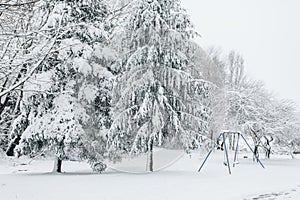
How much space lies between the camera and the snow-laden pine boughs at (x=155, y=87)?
16.4 metres

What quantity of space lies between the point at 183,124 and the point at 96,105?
404 centimetres

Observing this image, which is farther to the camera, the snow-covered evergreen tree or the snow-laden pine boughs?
the snow-laden pine boughs

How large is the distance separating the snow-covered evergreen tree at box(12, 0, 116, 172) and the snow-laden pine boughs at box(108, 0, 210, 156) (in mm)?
792

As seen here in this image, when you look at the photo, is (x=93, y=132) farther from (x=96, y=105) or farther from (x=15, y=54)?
(x=15, y=54)

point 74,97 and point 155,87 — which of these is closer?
point 74,97

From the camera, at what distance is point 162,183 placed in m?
12.8

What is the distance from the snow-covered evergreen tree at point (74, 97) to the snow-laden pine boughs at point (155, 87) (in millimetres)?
792

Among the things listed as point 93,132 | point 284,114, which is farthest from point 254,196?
point 284,114

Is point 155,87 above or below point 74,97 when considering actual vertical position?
above

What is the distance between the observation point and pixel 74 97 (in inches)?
629

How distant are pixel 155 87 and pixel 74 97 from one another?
3.49 metres

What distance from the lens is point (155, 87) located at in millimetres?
16781

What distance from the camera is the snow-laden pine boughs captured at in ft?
53.8

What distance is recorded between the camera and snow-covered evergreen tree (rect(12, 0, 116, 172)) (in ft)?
48.3
